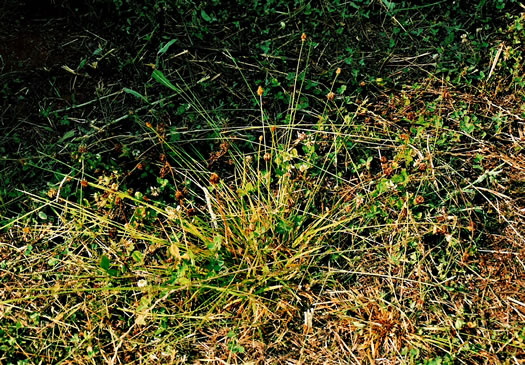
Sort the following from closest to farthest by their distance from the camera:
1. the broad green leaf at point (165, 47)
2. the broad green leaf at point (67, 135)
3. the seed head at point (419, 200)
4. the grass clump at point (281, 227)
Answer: the grass clump at point (281, 227) → the seed head at point (419, 200) → the broad green leaf at point (67, 135) → the broad green leaf at point (165, 47)

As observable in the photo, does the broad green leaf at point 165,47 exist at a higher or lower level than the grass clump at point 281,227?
higher

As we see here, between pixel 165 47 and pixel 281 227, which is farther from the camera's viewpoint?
pixel 165 47

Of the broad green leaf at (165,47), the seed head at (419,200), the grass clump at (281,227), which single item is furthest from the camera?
the broad green leaf at (165,47)

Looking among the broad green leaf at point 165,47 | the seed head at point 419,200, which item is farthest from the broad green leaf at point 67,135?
the seed head at point 419,200

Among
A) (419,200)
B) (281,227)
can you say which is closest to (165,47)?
(281,227)

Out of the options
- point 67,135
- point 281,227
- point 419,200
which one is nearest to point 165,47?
point 67,135

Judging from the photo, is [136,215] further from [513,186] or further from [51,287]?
[513,186]

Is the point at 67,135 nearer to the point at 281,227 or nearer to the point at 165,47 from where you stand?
the point at 165,47

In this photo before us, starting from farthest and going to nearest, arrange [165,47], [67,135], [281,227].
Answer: [165,47], [67,135], [281,227]

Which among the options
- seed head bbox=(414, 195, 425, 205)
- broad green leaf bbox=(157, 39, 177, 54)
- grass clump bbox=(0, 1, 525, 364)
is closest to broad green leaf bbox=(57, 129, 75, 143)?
grass clump bbox=(0, 1, 525, 364)

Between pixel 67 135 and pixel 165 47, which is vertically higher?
pixel 165 47

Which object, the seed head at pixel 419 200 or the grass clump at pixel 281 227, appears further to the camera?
the seed head at pixel 419 200

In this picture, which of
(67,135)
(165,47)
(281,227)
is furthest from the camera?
(165,47)

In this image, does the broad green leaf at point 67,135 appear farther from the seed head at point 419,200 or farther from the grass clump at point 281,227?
the seed head at point 419,200
